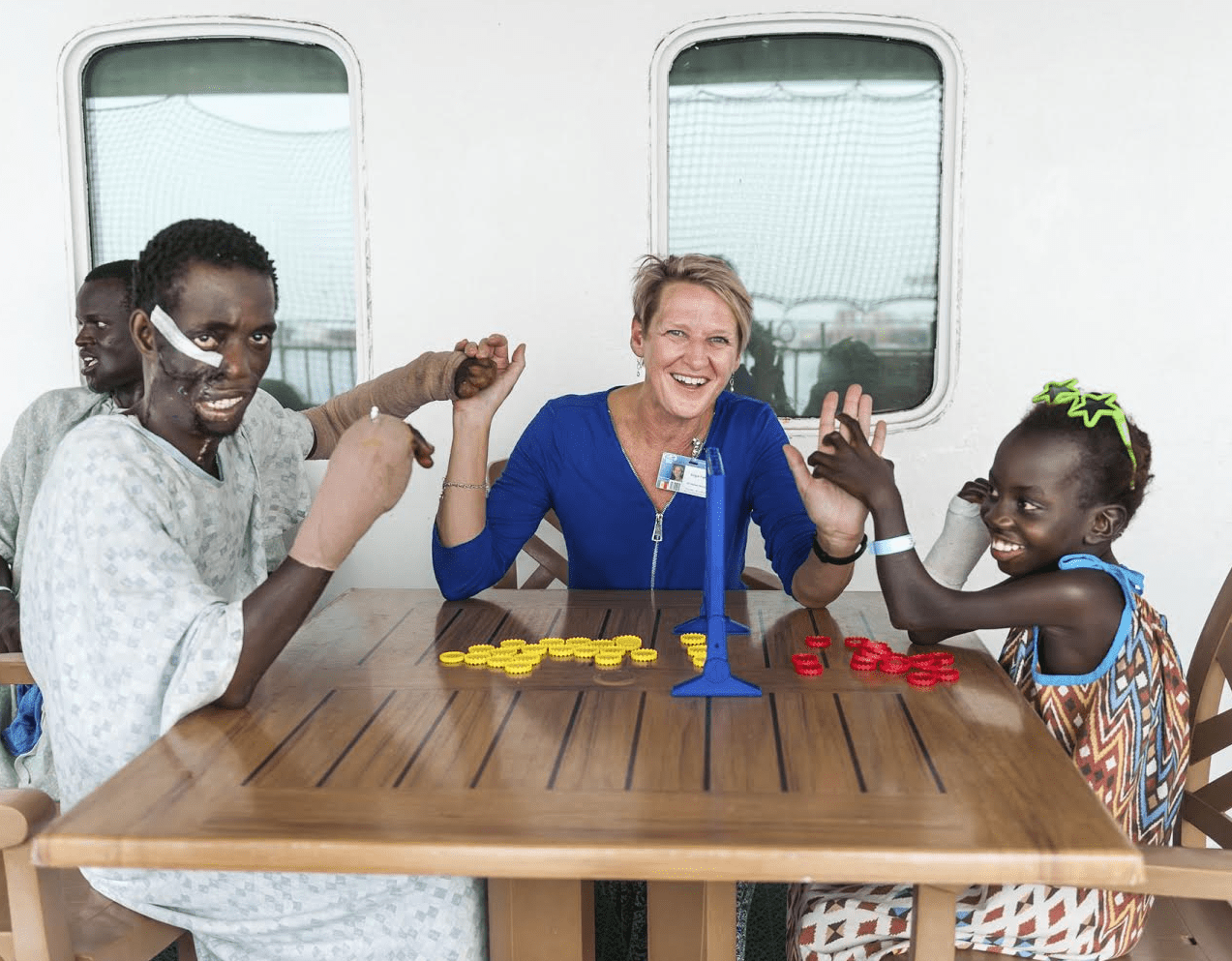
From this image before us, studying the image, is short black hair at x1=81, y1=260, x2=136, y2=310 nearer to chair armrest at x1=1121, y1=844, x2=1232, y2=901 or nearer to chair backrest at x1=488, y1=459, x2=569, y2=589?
chair backrest at x1=488, y1=459, x2=569, y2=589

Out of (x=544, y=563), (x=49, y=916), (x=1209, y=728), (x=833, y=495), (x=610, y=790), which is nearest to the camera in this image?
(x=610, y=790)

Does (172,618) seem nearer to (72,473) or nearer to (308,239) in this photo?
(72,473)

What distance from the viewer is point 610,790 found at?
1358 millimetres

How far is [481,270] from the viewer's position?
344 centimetres

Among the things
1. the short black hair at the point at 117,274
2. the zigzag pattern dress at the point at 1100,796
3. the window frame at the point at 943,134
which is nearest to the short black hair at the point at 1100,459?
the zigzag pattern dress at the point at 1100,796

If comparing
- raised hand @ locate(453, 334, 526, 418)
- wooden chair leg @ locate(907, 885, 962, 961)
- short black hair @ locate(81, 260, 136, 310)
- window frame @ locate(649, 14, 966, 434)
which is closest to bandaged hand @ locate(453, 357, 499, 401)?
raised hand @ locate(453, 334, 526, 418)

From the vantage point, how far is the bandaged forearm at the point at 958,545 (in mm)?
2094

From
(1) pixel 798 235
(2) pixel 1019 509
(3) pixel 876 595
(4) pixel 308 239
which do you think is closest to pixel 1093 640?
(2) pixel 1019 509

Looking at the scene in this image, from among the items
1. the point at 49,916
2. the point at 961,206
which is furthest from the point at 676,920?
the point at 961,206

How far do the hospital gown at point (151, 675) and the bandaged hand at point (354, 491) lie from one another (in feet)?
0.45

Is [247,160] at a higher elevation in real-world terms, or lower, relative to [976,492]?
higher

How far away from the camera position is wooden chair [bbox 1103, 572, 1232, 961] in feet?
4.63

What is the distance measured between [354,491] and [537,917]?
66 centimetres

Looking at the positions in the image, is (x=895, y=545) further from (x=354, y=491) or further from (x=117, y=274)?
(x=117, y=274)
